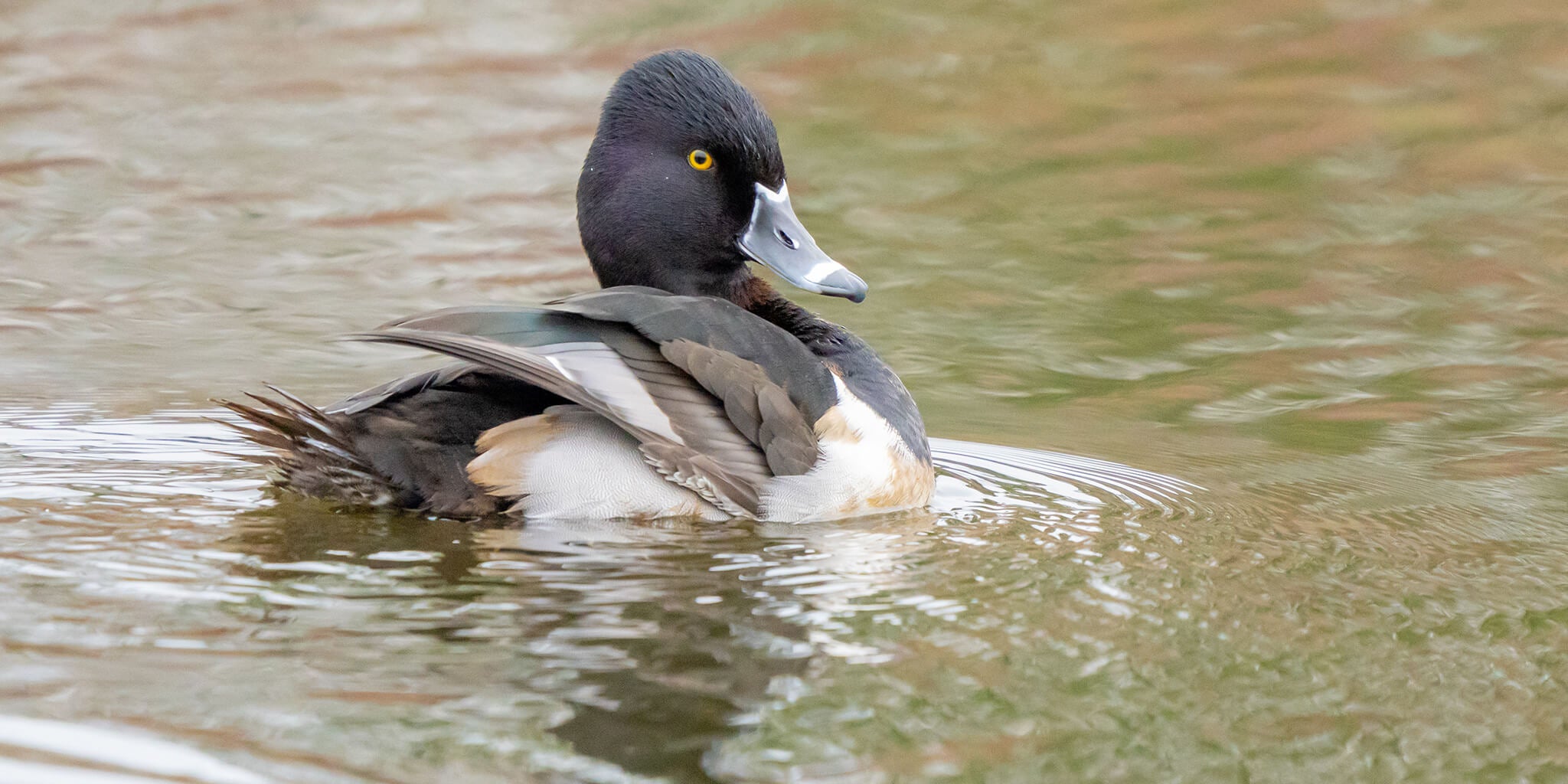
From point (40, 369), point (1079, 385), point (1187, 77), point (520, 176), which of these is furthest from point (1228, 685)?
point (1187, 77)

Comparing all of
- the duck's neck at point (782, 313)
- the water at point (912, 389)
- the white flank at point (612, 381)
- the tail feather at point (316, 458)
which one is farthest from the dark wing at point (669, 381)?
the duck's neck at point (782, 313)

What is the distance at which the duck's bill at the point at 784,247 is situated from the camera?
4945 mm

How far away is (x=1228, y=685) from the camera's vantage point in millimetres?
3459

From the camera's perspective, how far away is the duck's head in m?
4.80

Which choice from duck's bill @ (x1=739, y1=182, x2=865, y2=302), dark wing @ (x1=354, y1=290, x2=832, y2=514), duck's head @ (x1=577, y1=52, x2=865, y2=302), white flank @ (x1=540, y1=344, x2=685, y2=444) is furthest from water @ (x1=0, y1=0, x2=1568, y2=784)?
duck's head @ (x1=577, y1=52, x2=865, y2=302)

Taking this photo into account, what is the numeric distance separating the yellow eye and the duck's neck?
386mm

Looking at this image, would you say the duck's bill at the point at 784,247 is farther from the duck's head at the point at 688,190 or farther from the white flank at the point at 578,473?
the white flank at the point at 578,473

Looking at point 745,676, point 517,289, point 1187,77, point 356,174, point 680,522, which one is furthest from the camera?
point 1187,77

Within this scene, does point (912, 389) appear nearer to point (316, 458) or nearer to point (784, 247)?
point (784, 247)

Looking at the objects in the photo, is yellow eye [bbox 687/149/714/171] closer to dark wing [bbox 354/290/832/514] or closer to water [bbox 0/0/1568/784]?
dark wing [bbox 354/290/832/514]

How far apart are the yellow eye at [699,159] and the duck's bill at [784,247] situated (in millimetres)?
168

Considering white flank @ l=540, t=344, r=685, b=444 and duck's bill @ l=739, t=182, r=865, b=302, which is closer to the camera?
white flank @ l=540, t=344, r=685, b=444

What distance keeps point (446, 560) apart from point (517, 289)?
3634 millimetres

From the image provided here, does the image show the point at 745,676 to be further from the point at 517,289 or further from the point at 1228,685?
the point at 517,289
